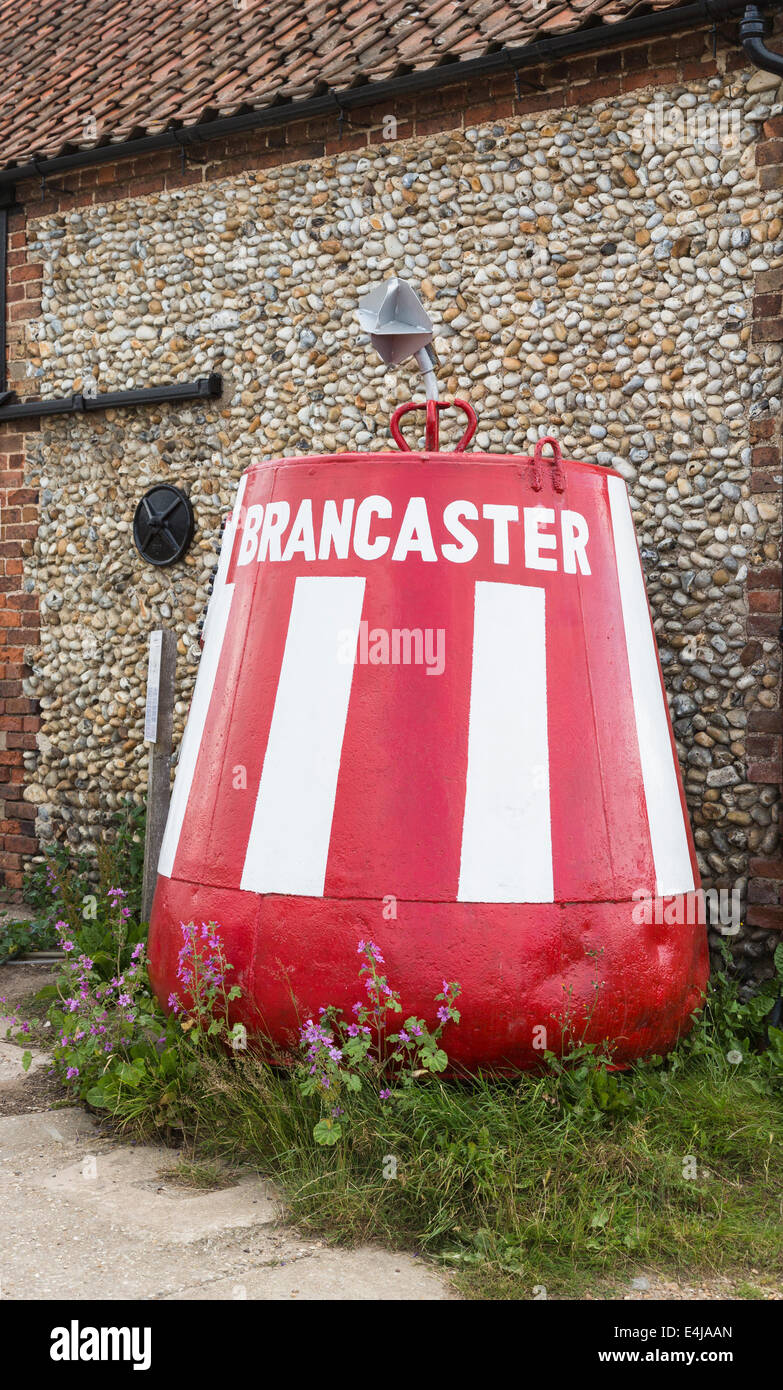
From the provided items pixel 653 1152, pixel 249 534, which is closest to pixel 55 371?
pixel 249 534

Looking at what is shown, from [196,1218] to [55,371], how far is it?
4.68 metres

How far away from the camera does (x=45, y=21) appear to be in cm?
782

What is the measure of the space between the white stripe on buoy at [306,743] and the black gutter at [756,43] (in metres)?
2.33

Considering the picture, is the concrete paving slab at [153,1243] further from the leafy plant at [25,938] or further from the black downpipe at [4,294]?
the black downpipe at [4,294]

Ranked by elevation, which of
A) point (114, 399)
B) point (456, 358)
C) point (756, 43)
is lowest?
point (456, 358)

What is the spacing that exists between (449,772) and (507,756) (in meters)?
0.16

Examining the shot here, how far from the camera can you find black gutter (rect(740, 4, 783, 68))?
4.30 metres

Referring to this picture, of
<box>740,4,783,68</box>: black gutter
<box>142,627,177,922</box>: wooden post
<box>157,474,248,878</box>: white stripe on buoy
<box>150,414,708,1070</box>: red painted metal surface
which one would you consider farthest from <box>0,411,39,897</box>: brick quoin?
<box>740,4,783,68</box>: black gutter

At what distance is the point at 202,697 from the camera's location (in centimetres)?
397

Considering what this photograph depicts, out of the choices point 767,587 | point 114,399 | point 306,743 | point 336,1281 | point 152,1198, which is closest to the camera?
point 336,1281

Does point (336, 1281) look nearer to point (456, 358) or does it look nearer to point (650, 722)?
point (650, 722)

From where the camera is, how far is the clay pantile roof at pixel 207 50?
16.9 feet

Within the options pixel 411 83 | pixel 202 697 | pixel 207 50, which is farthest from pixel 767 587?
pixel 207 50

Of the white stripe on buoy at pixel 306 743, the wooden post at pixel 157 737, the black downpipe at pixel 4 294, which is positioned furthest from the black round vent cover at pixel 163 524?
the white stripe on buoy at pixel 306 743
